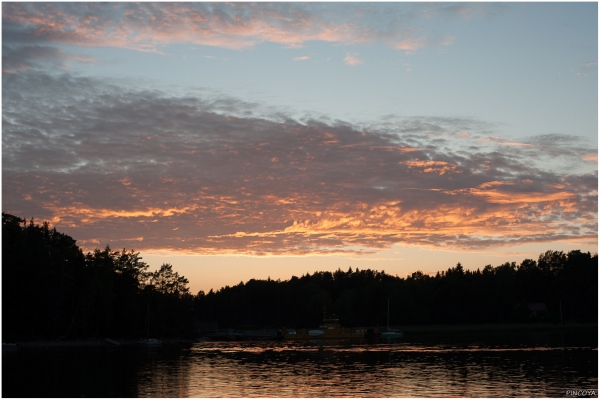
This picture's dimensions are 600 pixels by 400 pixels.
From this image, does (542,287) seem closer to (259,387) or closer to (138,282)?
(138,282)

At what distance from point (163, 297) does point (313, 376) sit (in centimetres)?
8584

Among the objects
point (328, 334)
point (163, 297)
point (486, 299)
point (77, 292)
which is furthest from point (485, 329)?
point (77, 292)

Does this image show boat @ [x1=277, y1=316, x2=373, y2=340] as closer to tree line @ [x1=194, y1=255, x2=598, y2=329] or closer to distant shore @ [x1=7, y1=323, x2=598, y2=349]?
distant shore @ [x1=7, y1=323, x2=598, y2=349]

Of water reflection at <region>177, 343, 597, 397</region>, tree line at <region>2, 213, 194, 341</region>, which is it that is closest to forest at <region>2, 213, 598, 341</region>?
tree line at <region>2, 213, 194, 341</region>

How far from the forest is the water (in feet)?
98.5

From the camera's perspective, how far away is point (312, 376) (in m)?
51.1

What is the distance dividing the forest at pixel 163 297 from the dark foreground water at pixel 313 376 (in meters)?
30.0

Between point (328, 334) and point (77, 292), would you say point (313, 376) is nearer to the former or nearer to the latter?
point (77, 292)

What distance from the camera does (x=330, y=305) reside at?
185125 mm

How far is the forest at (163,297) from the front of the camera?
99.9m

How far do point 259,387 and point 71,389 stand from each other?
43.5ft

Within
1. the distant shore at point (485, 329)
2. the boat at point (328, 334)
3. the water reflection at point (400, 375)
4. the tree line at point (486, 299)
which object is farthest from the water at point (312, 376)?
the tree line at point (486, 299)

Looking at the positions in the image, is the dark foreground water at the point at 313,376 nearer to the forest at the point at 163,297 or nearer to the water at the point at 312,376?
the water at the point at 312,376

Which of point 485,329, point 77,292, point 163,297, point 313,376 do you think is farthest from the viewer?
point 485,329
